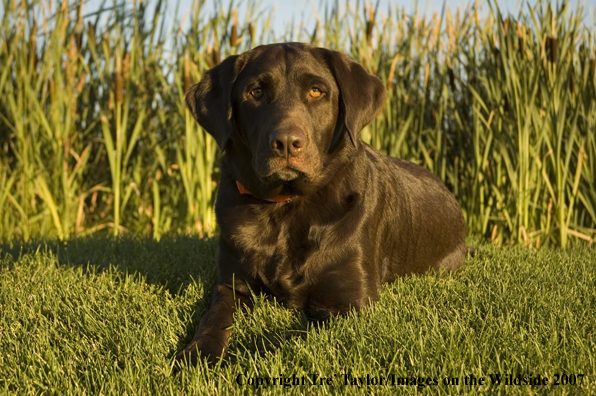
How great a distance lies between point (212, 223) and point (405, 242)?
245cm

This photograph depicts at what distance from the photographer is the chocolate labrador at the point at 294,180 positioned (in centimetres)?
282

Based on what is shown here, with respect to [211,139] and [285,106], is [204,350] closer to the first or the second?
[285,106]

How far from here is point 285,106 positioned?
282 cm

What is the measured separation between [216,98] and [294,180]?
59 cm

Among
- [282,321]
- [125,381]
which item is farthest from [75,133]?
[125,381]

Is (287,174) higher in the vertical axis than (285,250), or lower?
higher

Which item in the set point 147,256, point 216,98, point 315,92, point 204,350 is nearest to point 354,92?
point 315,92

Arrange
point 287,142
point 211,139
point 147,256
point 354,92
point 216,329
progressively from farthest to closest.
A: point 211,139 < point 147,256 < point 354,92 < point 287,142 < point 216,329

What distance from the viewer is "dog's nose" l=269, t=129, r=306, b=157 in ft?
8.75

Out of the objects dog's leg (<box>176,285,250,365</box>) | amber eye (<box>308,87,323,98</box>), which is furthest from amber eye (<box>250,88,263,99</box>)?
dog's leg (<box>176,285,250,365</box>)

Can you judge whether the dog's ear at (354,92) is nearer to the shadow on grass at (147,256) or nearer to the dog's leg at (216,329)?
the dog's leg at (216,329)

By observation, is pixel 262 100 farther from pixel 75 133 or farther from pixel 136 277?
pixel 75 133

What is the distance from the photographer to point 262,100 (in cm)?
295

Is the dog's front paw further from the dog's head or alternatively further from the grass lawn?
the dog's head
